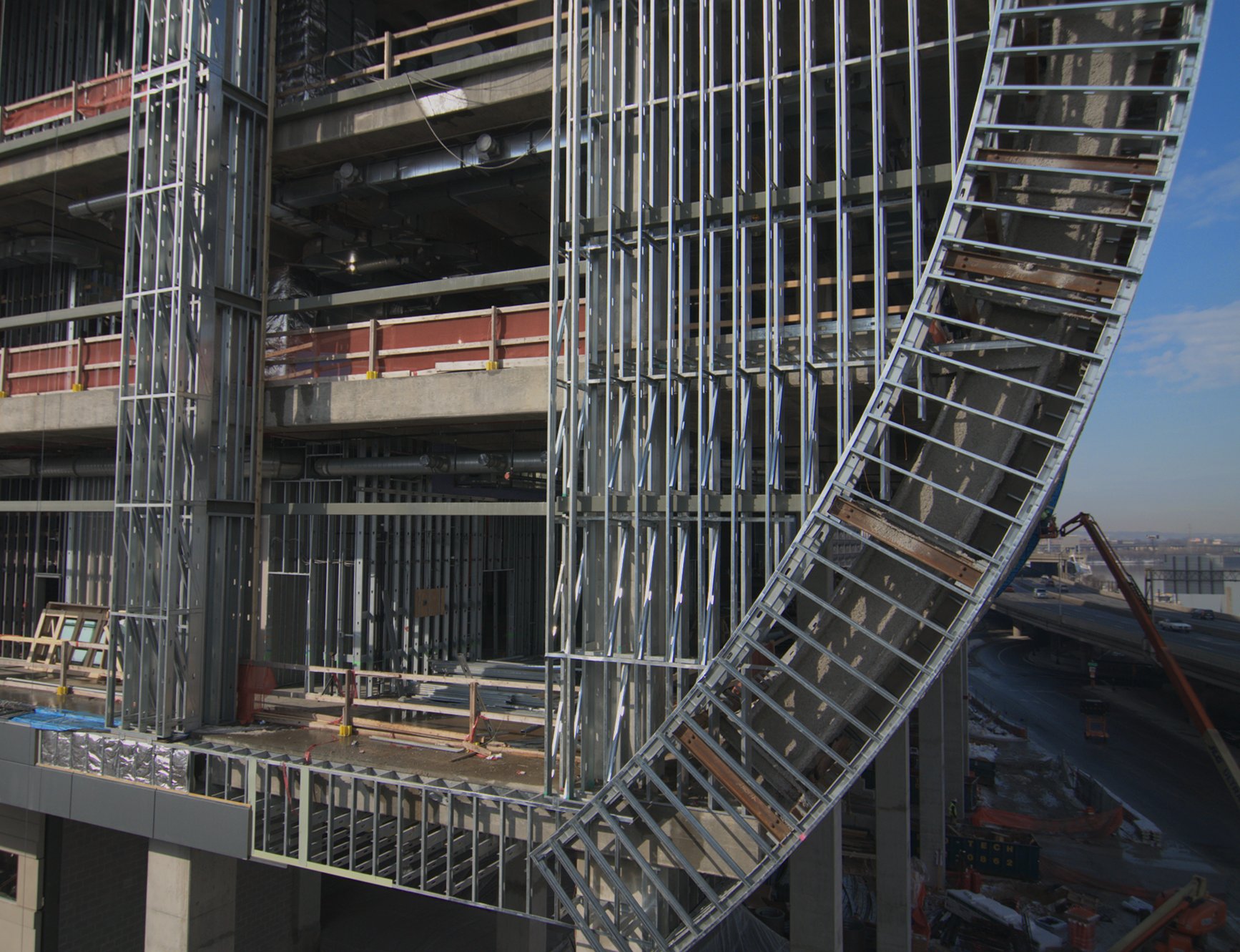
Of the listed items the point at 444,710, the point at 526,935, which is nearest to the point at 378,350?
the point at 444,710

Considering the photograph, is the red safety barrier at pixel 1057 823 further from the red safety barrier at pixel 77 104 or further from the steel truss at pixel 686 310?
the red safety barrier at pixel 77 104

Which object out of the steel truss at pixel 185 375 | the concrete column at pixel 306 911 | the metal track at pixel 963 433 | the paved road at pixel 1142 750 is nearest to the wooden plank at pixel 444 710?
the steel truss at pixel 185 375

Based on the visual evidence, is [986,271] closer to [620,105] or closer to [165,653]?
[620,105]

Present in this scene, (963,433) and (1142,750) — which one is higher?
(963,433)

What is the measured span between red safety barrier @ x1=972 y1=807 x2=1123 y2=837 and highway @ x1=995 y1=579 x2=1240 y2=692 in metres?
14.0

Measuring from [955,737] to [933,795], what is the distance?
445 cm

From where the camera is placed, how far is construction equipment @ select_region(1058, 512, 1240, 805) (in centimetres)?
2162

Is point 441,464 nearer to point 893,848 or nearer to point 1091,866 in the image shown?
point 893,848

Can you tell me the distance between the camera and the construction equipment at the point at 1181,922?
1647cm

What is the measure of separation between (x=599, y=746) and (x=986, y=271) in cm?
592

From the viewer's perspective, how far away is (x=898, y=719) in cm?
653

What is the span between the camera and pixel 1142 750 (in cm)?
3425

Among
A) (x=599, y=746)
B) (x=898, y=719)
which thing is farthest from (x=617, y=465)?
(x=898, y=719)

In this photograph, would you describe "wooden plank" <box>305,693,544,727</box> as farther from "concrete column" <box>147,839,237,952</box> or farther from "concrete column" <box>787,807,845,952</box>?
"concrete column" <box>787,807,845,952</box>
